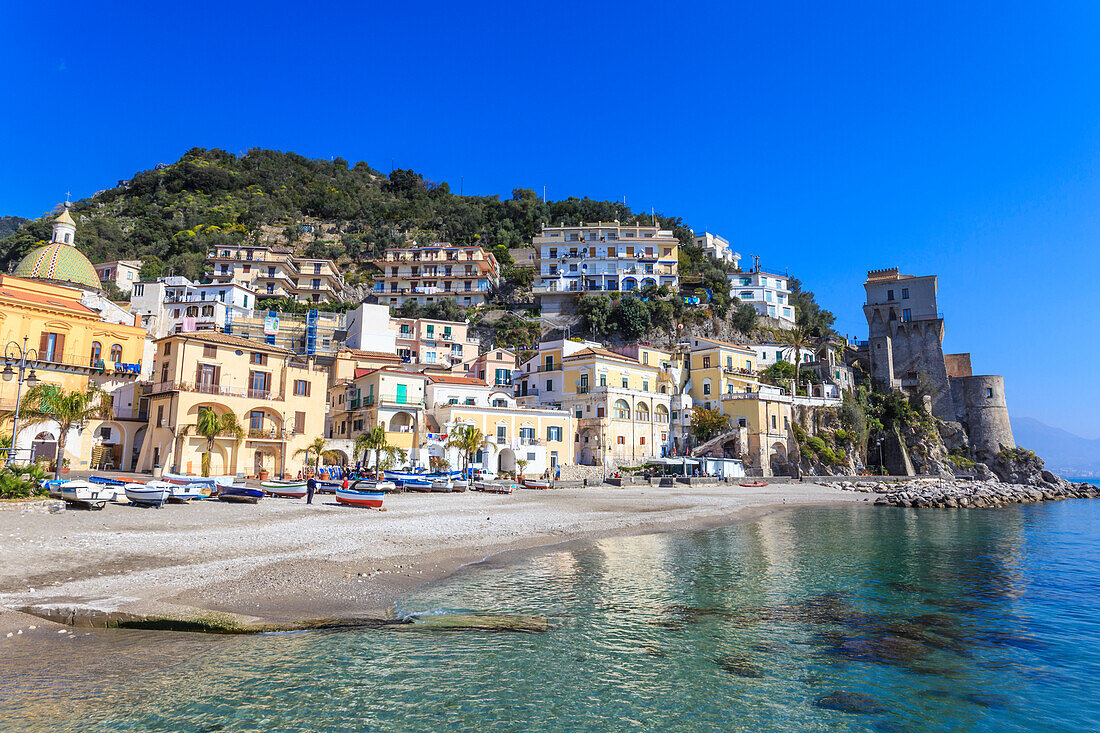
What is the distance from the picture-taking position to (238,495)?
26.7 m

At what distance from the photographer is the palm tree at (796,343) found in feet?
214

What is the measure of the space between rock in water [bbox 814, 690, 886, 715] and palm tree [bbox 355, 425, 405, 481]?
32607 millimetres

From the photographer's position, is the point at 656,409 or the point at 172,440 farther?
the point at 656,409

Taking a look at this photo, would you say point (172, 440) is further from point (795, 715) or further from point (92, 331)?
point (795, 715)

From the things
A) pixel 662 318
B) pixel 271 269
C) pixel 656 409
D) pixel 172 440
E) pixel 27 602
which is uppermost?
pixel 271 269

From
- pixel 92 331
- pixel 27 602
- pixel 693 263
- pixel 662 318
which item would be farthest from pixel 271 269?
pixel 27 602

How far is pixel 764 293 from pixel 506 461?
54028mm

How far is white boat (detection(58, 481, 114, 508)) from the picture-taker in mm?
20922

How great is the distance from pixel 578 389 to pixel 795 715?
44.9 metres

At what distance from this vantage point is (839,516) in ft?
116

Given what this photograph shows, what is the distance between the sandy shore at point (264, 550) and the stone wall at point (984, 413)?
55.0 m

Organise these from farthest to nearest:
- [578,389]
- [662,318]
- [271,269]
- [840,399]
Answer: [271,269], [662,318], [840,399], [578,389]

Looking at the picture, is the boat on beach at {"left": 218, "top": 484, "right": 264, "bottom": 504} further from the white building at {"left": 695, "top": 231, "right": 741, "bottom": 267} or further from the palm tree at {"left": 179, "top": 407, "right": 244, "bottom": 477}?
the white building at {"left": 695, "top": 231, "right": 741, "bottom": 267}

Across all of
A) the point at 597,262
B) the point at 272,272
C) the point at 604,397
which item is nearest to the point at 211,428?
the point at 604,397
